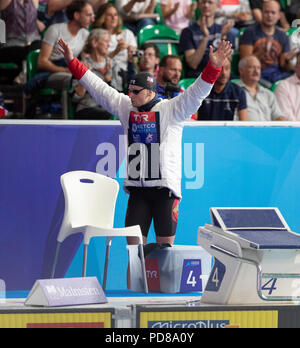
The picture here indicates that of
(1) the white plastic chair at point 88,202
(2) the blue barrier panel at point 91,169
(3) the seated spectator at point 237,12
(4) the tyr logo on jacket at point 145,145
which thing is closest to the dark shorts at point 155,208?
(4) the tyr logo on jacket at point 145,145

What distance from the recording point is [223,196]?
6.30 metres

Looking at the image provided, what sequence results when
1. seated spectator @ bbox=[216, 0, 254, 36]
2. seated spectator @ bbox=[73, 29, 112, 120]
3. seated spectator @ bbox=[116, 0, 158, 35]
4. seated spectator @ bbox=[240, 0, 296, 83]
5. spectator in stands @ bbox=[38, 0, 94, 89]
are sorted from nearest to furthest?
seated spectator @ bbox=[73, 29, 112, 120]
spectator in stands @ bbox=[38, 0, 94, 89]
seated spectator @ bbox=[240, 0, 296, 83]
seated spectator @ bbox=[116, 0, 158, 35]
seated spectator @ bbox=[216, 0, 254, 36]

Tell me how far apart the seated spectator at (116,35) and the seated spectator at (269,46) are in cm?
138

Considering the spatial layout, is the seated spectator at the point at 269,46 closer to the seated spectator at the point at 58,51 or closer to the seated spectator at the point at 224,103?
the seated spectator at the point at 224,103

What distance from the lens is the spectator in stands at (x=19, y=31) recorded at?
7.73 m

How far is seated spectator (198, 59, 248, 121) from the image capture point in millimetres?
6996

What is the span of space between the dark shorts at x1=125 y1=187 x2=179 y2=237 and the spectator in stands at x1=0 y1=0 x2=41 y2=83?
2.78m

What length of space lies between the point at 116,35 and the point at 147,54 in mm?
741

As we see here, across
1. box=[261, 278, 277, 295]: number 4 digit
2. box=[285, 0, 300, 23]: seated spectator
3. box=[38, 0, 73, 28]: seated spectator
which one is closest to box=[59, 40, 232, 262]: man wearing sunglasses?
box=[261, 278, 277, 295]: number 4 digit

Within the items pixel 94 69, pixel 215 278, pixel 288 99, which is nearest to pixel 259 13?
pixel 288 99

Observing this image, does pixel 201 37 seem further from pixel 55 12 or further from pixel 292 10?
pixel 292 10

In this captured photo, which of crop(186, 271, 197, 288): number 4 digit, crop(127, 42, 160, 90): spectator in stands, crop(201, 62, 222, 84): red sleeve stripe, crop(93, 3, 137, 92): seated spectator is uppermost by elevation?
crop(93, 3, 137, 92): seated spectator

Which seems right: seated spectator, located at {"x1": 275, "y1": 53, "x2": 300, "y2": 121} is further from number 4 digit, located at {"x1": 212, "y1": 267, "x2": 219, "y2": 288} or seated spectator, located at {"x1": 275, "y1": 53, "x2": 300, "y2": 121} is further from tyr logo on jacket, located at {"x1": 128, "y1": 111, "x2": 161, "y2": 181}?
number 4 digit, located at {"x1": 212, "y1": 267, "x2": 219, "y2": 288}
